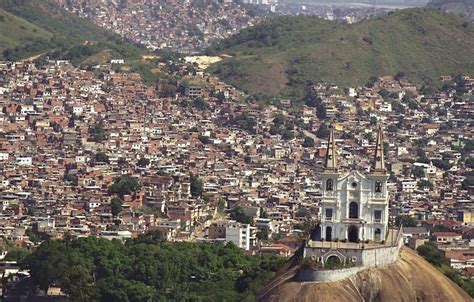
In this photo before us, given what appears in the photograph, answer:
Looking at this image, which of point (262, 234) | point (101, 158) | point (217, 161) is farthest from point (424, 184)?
point (262, 234)

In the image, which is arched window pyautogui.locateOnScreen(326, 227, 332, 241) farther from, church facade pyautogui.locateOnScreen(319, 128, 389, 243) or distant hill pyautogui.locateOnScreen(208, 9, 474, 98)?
distant hill pyautogui.locateOnScreen(208, 9, 474, 98)

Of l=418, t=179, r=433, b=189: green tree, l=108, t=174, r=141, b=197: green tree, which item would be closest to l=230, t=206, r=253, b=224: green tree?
l=108, t=174, r=141, b=197: green tree

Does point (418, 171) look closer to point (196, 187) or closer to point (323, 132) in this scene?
point (196, 187)

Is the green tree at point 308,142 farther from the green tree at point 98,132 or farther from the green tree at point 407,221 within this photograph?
the green tree at point 407,221

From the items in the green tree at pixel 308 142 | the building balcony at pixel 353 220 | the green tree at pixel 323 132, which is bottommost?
the green tree at pixel 308 142

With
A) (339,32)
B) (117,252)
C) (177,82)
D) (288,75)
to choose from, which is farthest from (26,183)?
(339,32)

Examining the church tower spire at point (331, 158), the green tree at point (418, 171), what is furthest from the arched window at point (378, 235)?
the green tree at point (418, 171)

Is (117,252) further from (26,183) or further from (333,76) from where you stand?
(333,76)
